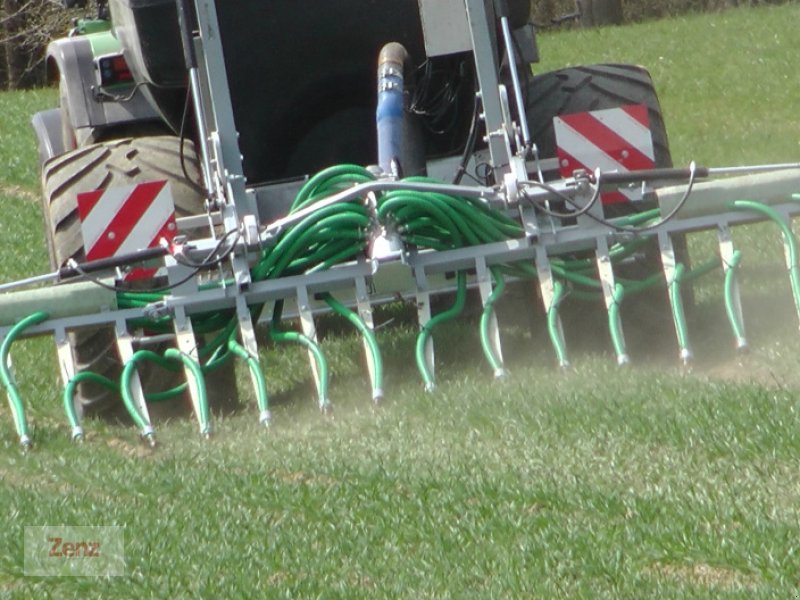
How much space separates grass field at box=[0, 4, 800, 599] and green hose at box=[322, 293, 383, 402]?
0.31 ft

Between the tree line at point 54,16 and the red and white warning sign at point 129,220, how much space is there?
685 inches

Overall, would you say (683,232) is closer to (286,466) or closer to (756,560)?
(286,466)

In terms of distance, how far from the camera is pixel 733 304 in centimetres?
547

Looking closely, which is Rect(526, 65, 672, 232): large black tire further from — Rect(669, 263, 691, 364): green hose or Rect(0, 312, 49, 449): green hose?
Rect(0, 312, 49, 449): green hose

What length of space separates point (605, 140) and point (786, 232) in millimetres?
738

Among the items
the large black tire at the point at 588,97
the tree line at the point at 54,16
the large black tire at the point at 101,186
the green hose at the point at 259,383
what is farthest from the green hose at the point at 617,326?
the tree line at the point at 54,16

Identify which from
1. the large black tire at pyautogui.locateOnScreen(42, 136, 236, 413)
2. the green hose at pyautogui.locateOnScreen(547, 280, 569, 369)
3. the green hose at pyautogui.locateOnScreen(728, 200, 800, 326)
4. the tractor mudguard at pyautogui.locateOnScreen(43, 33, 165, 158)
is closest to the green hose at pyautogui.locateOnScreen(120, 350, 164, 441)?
the large black tire at pyautogui.locateOnScreen(42, 136, 236, 413)

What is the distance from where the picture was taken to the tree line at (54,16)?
23500 mm

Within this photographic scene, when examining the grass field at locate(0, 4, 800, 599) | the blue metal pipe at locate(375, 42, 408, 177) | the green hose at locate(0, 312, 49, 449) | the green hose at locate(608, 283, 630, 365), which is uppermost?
the blue metal pipe at locate(375, 42, 408, 177)

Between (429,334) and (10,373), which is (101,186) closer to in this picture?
(10,373)

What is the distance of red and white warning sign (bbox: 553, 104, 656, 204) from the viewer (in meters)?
5.76

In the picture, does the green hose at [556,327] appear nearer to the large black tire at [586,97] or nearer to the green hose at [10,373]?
the large black tire at [586,97]

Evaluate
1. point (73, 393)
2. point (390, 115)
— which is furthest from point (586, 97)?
point (73, 393)

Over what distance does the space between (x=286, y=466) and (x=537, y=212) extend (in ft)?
4.69
